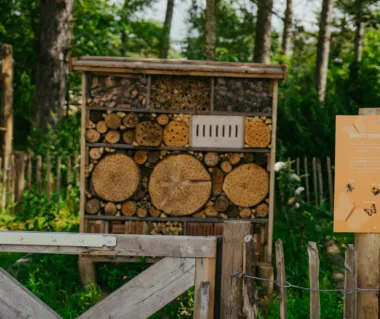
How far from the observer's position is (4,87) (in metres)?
11.7

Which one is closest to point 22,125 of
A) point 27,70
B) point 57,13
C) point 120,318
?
point 27,70

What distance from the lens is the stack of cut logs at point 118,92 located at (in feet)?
23.9

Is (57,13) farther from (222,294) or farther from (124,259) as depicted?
(222,294)

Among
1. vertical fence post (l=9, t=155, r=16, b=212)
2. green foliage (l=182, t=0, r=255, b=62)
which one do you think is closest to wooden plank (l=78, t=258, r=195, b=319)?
vertical fence post (l=9, t=155, r=16, b=212)

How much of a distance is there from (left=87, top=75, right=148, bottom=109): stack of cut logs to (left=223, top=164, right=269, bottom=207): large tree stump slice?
1278mm

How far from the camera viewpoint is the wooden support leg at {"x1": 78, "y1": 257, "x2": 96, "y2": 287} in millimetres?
7332

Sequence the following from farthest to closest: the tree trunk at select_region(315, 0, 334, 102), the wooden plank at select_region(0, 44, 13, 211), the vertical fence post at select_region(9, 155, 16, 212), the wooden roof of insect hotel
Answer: the tree trunk at select_region(315, 0, 334, 102) → the wooden plank at select_region(0, 44, 13, 211) → the vertical fence post at select_region(9, 155, 16, 212) → the wooden roof of insect hotel

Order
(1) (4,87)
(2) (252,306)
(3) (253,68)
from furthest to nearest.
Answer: (1) (4,87) → (3) (253,68) → (2) (252,306)

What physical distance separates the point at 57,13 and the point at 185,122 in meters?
6.63

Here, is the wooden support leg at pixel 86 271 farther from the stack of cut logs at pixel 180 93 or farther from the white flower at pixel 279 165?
the white flower at pixel 279 165

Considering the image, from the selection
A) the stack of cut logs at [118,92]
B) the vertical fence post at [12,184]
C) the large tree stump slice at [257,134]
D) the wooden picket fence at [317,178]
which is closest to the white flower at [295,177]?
the large tree stump slice at [257,134]

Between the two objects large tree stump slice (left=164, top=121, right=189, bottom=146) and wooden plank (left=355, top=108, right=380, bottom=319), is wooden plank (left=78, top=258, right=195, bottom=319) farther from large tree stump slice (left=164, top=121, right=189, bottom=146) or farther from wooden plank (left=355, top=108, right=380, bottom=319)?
large tree stump slice (left=164, top=121, right=189, bottom=146)

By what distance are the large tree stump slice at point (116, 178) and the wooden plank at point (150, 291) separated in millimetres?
3031

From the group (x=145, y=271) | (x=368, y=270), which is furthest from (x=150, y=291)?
(x=368, y=270)
